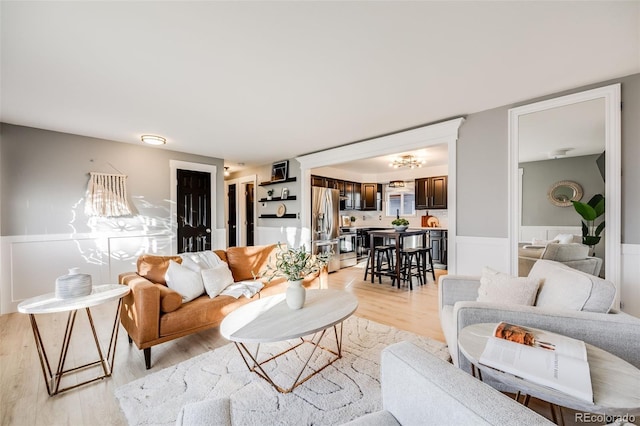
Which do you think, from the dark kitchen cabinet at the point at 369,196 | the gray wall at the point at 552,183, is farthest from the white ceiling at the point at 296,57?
the dark kitchen cabinet at the point at 369,196

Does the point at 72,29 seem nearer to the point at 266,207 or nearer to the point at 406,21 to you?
the point at 406,21

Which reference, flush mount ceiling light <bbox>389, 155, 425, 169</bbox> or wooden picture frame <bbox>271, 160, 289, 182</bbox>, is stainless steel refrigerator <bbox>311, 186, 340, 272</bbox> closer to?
wooden picture frame <bbox>271, 160, 289, 182</bbox>

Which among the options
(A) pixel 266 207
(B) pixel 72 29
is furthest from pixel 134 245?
(B) pixel 72 29

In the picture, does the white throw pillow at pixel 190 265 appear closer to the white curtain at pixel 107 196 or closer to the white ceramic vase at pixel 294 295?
the white ceramic vase at pixel 294 295

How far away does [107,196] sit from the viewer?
4141 millimetres

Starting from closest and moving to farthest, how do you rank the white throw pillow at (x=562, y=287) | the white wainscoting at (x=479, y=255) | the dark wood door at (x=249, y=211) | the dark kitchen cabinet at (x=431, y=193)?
the white throw pillow at (x=562, y=287) → the white wainscoting at (x=479, y=255) → the dark kitchen cabinet at (x=431, y=193) → the dark wood door at (x=249, y=211)

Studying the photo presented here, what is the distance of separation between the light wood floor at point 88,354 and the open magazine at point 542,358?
0.82 metres

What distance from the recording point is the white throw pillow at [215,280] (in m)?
2.62

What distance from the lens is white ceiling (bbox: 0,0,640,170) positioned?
63.8 inches

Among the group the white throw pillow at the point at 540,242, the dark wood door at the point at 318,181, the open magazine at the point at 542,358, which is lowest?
the open magazine at the point at 542,358

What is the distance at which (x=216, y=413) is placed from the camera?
27.7 inches

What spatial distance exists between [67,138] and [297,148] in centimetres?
340

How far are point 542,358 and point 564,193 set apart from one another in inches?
95.0

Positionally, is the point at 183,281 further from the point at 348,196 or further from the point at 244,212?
the point at 348,196
